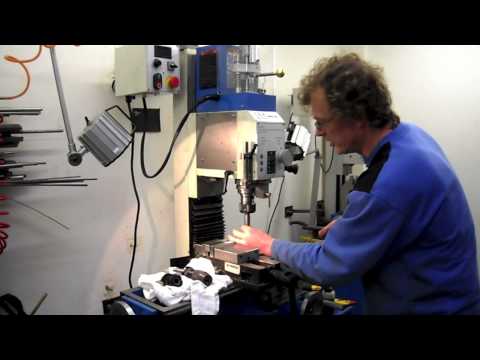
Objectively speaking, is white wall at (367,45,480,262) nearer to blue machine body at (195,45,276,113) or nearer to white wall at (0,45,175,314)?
blue machine body at (195,45,276,113)

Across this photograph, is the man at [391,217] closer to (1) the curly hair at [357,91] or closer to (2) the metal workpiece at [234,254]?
(1) the curly hair at [357,91]

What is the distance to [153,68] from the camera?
1536 mm

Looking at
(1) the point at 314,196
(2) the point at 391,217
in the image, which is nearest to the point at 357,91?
(2) the point at 391,217

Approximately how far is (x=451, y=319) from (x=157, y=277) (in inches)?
34.2

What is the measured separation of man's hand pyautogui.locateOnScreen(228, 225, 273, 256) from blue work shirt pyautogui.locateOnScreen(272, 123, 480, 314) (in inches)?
9.8

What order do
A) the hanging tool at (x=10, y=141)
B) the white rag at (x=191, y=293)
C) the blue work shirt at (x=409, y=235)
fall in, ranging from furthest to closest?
the hanging tool at (x=10, y=141) → the white rag at (x=191, y=293) → the blue work shirt at (x=409, y=235)

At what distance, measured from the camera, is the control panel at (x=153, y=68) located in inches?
60.2

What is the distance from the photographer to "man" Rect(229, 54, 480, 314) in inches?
36.8

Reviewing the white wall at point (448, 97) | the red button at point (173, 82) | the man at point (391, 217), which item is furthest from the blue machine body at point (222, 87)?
the white wall at point (448, 97)

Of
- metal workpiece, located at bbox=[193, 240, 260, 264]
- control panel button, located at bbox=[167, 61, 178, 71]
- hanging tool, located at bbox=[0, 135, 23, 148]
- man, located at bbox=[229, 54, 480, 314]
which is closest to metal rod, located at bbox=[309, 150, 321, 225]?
metal workpiece, located at bbox=[193, 240, 260, 264]

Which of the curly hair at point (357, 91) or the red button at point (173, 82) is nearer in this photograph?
the curly hair at point (357, 91)

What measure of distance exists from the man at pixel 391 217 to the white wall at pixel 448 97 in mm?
2119

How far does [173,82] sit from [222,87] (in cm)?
22

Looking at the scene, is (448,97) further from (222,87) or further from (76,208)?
(76,208)
